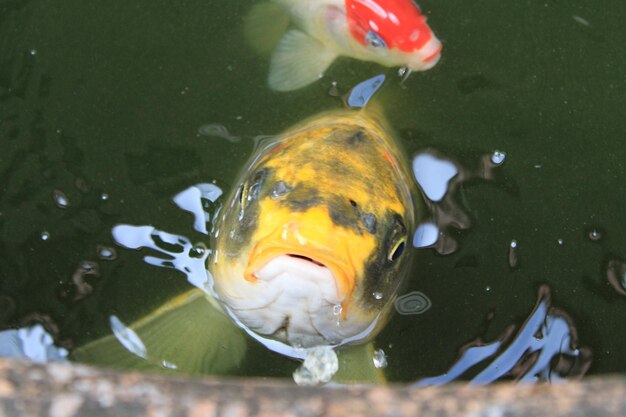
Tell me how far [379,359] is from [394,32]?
1547 millimetres

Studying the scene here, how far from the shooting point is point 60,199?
3.60 meters

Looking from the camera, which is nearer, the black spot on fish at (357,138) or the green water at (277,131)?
the black spot on fish at (357,138)

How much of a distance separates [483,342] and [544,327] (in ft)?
0.88

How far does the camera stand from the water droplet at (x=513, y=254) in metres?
3.56

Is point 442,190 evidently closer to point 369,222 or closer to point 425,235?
point 425,235

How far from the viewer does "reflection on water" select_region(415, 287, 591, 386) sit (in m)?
3.30

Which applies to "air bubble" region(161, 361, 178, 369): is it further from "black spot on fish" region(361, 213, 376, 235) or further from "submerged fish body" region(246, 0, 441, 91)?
"submerged fish body" region(246, 0, 441, 91)

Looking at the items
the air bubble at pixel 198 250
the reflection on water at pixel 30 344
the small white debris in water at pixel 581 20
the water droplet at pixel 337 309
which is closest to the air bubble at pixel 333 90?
the air bubble at pixel 198 250

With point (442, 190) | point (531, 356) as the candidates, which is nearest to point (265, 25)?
point (442, 190)

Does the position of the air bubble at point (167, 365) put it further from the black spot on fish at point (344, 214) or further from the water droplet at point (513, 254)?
the water droplet at point (513, 254)

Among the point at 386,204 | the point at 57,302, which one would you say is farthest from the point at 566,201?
the point at 57,302

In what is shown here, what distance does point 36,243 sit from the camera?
3.51 meters

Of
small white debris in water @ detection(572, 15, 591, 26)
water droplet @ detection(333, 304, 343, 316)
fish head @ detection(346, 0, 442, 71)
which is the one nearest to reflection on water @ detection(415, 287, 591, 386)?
water droplet @ detection(333, 304, 343, 316)

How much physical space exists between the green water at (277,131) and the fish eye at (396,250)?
409mm
